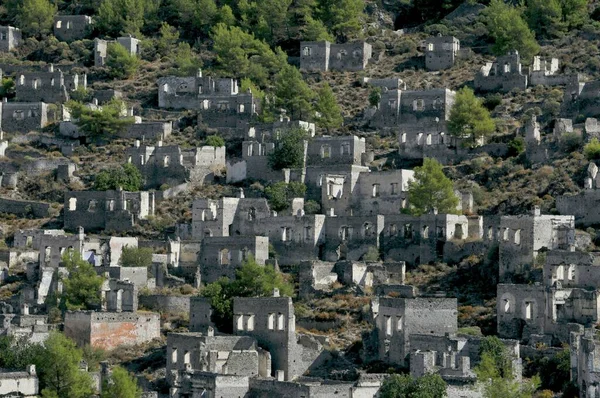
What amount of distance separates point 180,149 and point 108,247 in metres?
9.99

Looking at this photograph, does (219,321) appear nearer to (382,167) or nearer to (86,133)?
(382,167)

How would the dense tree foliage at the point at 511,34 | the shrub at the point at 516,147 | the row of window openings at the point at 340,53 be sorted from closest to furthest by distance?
1. the shrub at the point at 516,147
2. the dense tree foliage at the point at 511,34
3. the row of window openings at the point at 340,53

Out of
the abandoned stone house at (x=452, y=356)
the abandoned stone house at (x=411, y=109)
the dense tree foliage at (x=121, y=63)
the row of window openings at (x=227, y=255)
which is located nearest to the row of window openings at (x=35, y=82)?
the dense tree foliage at (x=121, y=63)

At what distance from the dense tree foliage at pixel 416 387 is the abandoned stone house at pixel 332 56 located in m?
45.5

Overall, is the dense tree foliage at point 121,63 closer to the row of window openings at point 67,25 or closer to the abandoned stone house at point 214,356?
the row of window openings at point 67,25

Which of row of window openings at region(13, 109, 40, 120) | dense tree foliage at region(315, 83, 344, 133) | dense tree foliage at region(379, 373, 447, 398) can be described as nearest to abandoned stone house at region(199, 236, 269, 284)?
dense tree foliage at region(315, 83, 344, 133)

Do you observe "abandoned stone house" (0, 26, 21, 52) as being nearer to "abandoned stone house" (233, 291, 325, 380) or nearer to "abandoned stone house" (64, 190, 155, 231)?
"abandoned stone house" (64, 190, 155, 231)

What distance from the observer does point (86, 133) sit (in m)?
116

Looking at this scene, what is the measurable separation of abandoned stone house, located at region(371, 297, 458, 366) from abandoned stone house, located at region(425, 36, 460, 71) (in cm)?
3711

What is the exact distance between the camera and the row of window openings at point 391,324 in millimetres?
84800

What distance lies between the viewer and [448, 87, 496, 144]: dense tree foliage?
350 feet

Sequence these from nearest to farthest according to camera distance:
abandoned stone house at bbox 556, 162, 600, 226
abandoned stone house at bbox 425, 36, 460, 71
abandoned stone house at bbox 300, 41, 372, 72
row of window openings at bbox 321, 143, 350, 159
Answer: abandoned stone house at bbox 556, 162, 600, 226, row of window openings at bbox 321, 143, 350, 159, abandoned stone house at bbox 425, 36, 460, 71, abandoned stone house at bbox 300, 41, 372, 72

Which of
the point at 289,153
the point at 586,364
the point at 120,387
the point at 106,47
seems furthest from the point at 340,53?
the point at 586,364

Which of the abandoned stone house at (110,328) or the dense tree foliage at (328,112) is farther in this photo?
the dense tree foliage at (328,112)
